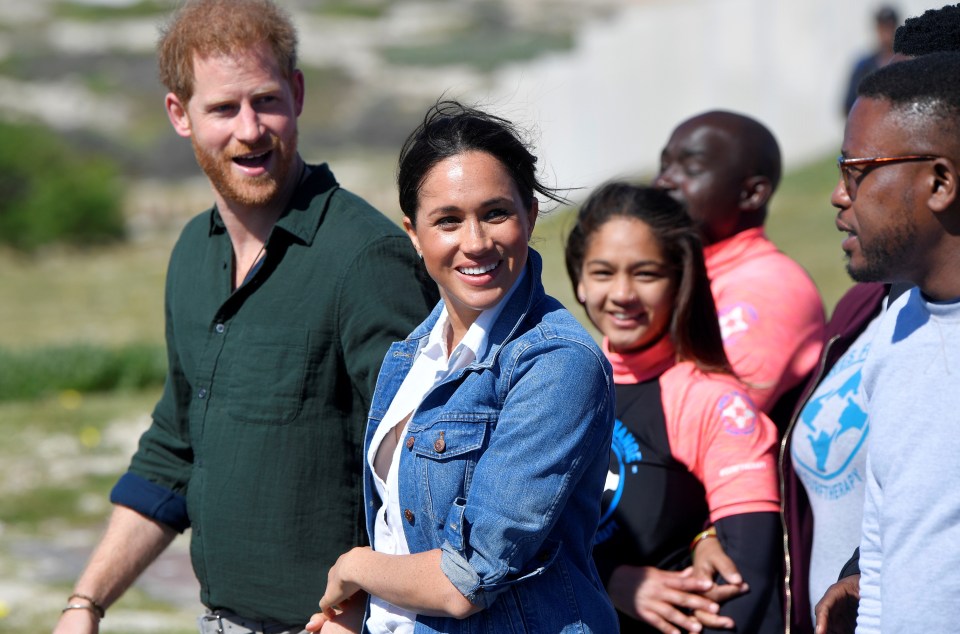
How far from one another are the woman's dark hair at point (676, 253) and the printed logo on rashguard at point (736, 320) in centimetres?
20

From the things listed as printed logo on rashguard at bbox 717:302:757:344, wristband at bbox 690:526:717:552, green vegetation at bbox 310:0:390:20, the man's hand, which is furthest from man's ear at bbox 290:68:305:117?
green vegetation at bbox 310:0:390:20

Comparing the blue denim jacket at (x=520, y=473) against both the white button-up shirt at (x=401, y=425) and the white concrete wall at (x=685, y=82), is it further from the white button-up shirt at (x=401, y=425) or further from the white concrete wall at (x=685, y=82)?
the white concrete wall at (x=685, y=82)

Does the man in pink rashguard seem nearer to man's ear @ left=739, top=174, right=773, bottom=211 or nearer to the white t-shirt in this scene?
man's ear @ left=739, top=174, right=773, bottom=211

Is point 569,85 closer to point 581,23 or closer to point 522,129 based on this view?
point 522,129

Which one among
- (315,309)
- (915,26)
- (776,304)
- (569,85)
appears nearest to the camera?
(915,26)

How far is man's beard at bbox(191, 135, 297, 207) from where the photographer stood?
122 inches

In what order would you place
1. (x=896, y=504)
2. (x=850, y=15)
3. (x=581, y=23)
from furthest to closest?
(x=581, y=23) < (x=850, y=15) < (x=896, y=504)

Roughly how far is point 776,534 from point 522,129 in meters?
1.19

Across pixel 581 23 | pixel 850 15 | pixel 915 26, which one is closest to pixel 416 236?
pixel 915 26

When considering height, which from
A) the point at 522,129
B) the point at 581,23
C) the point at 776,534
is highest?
the point at 581,23

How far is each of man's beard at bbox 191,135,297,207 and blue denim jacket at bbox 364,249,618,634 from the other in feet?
3.12

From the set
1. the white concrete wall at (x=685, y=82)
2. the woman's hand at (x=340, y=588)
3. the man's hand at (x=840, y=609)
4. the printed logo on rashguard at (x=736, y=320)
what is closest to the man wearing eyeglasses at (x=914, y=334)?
the man's hand at (x=840, y=609)

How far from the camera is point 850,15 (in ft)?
67.2

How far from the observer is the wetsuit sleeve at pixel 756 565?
2943 millimetres
